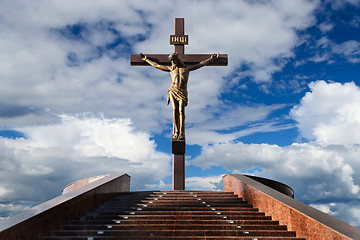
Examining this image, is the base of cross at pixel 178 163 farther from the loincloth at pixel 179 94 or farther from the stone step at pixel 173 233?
the stone step at pixel 173 233

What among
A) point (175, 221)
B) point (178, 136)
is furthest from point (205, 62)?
point (175, 221)

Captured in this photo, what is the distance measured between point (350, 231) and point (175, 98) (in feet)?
21.8

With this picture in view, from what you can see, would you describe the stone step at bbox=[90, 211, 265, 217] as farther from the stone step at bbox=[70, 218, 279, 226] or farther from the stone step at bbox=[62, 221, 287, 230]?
the stone step at bbox=[62, 221, 287, 230]

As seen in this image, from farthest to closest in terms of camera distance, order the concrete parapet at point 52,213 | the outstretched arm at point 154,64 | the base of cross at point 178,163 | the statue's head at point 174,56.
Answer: the outstretched arm at point 154,64
the statue's head at point 174,56
the base of cross at point 178,163
the concrete parapet at point 52,213

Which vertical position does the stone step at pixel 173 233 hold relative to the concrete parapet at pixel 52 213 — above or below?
below

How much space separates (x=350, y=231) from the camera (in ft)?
14.5

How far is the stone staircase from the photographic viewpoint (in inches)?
217

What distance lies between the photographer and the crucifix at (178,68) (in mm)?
10250

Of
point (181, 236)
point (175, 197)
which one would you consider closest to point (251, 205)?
point (175, 197)

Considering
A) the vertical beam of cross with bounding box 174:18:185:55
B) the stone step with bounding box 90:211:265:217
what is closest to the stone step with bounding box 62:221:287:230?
the stone step with bounding box 90:211:265:217

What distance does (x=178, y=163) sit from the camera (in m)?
10.3

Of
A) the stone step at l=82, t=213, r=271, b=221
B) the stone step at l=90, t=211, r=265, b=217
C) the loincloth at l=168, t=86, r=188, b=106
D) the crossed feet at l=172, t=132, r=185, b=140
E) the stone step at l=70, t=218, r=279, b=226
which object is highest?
the loincloth at l=168, t=86, r=188, b=106

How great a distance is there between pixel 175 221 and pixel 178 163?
4.33 m

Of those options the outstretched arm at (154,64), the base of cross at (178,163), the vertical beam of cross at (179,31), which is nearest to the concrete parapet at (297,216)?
the base of cross at (178,163)
